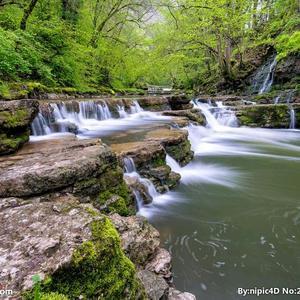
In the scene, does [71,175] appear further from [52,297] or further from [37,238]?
[52,297]

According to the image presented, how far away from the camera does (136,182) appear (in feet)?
16.0

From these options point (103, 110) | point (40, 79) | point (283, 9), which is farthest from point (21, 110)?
point (283, 9)

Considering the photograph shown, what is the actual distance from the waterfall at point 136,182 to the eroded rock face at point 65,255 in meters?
2.65

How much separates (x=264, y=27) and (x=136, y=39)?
389 inches

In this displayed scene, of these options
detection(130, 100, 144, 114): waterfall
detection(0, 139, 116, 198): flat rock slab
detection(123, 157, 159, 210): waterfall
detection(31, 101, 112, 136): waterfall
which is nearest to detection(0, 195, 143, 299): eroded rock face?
detection(0, 139, 116, 198): flat rock slab

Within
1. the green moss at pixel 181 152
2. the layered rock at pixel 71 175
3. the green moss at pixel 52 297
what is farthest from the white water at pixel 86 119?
the green moss at pixel 52 297

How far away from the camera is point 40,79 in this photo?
41.4 ft

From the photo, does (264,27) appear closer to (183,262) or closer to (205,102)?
(205,102)

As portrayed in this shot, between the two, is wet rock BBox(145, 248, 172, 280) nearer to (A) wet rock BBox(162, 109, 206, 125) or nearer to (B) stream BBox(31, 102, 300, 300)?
(B) stream BBox(31, 102, 300, 300)

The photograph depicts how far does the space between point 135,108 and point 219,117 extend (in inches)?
157

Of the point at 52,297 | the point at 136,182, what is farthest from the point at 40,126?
the point at 52,297

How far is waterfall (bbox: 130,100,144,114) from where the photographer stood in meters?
12.4

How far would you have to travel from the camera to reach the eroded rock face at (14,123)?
15.5 feet

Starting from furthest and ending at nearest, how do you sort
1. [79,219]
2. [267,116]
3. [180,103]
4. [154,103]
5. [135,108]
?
[180,103], [154,103], [267,116], [135,108], [79,219]
